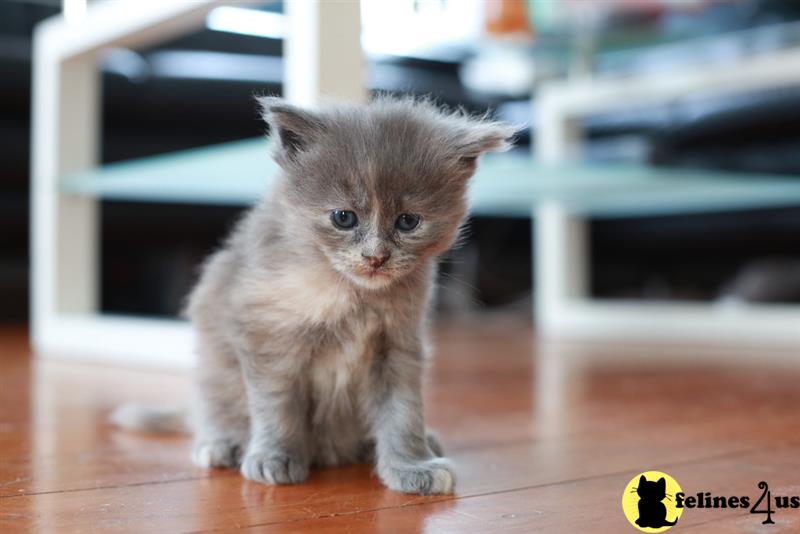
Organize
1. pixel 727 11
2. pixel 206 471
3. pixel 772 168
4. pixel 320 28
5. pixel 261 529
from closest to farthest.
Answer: pixel 261 529
pixel 206 471
pixel 320 28
pixel 772 168
pixel 727 11

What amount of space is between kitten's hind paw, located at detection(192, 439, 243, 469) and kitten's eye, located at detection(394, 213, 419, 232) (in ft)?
1.28

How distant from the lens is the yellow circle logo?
0.90 m

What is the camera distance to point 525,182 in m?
2.40

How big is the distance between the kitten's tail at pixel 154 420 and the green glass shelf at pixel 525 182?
471 mm

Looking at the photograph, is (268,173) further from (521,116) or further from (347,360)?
(521,116)

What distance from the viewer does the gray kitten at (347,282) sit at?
3.39ft

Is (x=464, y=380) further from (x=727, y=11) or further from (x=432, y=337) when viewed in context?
(x=727, y=11)

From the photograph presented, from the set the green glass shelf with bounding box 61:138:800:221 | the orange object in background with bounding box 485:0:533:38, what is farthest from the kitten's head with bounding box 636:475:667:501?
the orange object in background with bounding box 485:0:533:38

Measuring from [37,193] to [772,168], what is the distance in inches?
89.6

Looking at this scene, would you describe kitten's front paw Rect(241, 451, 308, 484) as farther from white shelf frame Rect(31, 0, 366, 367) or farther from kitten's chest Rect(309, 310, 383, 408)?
white shelf frame Rect(31, 0, 366, 367)

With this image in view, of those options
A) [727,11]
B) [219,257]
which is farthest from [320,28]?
[727,11]

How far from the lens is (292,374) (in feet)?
3.61

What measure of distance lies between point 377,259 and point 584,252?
2572 mm

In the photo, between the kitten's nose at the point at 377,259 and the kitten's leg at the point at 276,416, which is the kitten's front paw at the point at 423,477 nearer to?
the kitten's leg at the point at 276,416
